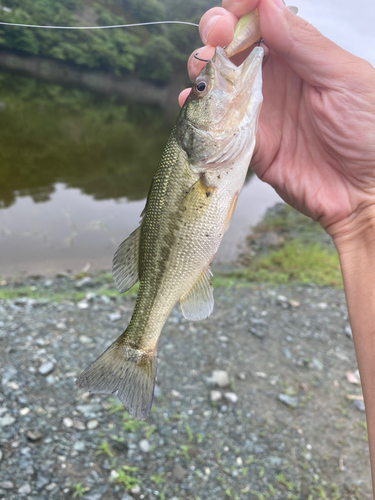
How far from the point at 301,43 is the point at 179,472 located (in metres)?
4.03

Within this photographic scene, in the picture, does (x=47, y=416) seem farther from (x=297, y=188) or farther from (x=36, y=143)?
(x=36, y=143)

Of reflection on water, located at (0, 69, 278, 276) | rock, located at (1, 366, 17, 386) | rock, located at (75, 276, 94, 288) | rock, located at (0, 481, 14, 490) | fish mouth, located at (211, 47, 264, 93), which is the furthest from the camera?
reflection on water, located at (0, 69, 278, 276)

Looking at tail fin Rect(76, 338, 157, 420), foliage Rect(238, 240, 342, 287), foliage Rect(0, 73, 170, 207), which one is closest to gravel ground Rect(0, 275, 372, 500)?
tail fin Rect(76, 338, 157, 420)

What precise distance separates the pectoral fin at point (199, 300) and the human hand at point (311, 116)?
1.19 m

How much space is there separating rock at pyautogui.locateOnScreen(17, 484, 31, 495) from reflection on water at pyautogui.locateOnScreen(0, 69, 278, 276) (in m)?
5.32

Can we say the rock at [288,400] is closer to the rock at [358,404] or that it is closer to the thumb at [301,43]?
the rock at [358,404]

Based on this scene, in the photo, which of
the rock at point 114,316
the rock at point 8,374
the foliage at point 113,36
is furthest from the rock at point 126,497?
the foliage at point 113,36

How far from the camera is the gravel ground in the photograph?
3213 millimetres

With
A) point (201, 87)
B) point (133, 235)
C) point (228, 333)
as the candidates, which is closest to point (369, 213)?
point (201, 87)

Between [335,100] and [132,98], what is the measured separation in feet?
144

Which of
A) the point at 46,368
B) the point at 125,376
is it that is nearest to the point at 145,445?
the point at 46,368

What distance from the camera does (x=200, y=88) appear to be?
6.36ft

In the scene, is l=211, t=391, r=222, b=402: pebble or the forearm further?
l=211, t=391, r=222, b=402: pebble

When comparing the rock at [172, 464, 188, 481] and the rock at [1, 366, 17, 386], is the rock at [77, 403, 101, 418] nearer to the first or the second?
the rock at [1, 366, 17, 386]
